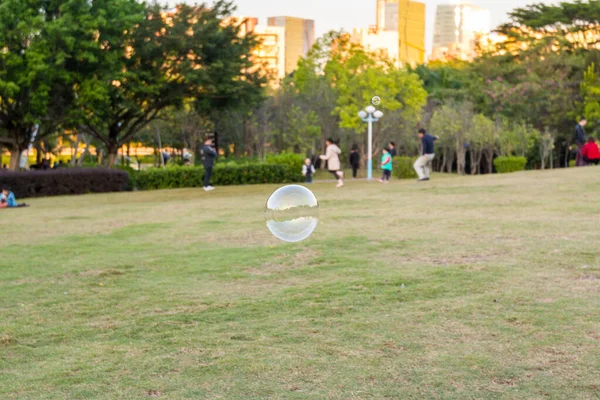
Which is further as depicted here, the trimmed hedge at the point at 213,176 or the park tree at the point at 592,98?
the park tree at the point at 592,98

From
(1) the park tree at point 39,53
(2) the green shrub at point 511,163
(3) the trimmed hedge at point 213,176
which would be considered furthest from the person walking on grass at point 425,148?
(2) the green shrub at point 511,163

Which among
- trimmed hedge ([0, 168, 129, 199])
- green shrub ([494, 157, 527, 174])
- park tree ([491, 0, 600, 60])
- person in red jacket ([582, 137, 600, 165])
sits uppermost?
park tree ([491, 0, 600, 60])

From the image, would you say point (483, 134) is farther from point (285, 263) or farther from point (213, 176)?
point (285, 263)

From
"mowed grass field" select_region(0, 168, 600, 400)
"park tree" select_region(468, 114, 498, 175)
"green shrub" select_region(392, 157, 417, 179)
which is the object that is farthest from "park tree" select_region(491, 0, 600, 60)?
"mowed grass field" select_region(0, 168, 600, 400)

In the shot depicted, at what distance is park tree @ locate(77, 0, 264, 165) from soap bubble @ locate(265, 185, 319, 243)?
25308 mm

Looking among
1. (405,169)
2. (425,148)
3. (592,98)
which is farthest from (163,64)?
(592,98)

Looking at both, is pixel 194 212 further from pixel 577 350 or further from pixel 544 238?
pixel 577 350

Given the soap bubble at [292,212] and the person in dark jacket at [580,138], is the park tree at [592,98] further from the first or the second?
the soap bubble at [292,212]

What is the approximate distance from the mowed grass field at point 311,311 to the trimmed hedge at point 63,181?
14592 millimetres

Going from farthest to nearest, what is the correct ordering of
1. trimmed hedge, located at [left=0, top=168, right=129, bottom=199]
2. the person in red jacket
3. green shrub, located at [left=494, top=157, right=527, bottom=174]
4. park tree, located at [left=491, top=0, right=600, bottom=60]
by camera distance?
park tree, located at [left=491, top=0, right=600, bottom=60] < green shrub, located at [left=494, top=157, right=527, bottom=174] < the person in red jacket < trimmed hedge, located at [left=0, top=168, right=129, bottom=199]

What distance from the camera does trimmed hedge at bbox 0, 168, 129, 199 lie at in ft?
94.8

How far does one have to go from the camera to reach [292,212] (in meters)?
9.33

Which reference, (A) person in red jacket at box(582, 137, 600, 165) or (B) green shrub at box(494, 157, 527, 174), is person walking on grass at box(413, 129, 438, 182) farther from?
(B) green shrub at box(494, 157, 527, 174)

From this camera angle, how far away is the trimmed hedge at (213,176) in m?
33.7
